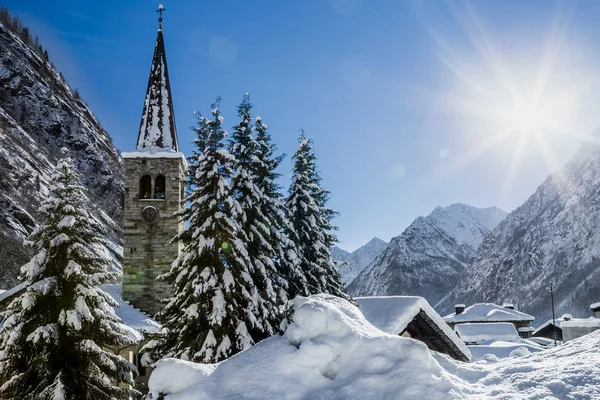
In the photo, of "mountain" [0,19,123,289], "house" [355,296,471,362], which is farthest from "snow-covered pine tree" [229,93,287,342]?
"mountain" [0,19,123,289]

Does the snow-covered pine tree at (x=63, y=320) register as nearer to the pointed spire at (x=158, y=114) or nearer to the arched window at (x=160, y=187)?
the arched window at (x=160, y=187)

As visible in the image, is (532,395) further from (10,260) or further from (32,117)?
(32,117)

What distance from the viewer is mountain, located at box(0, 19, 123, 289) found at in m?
63.7

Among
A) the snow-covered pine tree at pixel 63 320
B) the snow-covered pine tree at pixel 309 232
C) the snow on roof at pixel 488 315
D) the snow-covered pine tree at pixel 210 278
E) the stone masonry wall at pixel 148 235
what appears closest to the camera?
the snow-covered pine tree at pixel 63 320

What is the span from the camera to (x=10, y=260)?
5372cm

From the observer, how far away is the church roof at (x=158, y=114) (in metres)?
30.6

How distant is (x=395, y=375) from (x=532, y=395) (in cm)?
117

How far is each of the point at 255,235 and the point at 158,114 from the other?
14211 millimetres

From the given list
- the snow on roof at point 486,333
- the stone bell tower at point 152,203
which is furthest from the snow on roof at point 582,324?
the stone bell tower at point 152,203

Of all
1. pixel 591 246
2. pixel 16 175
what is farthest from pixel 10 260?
pixel 591 246

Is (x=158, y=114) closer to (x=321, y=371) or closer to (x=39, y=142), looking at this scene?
(x=321, y=371)

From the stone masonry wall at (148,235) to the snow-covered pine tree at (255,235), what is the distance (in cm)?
893

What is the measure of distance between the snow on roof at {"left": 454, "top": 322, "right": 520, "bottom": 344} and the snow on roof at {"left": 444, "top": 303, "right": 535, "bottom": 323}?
289 inches

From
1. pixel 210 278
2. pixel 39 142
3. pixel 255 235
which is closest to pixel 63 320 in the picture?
pixel 210 278
